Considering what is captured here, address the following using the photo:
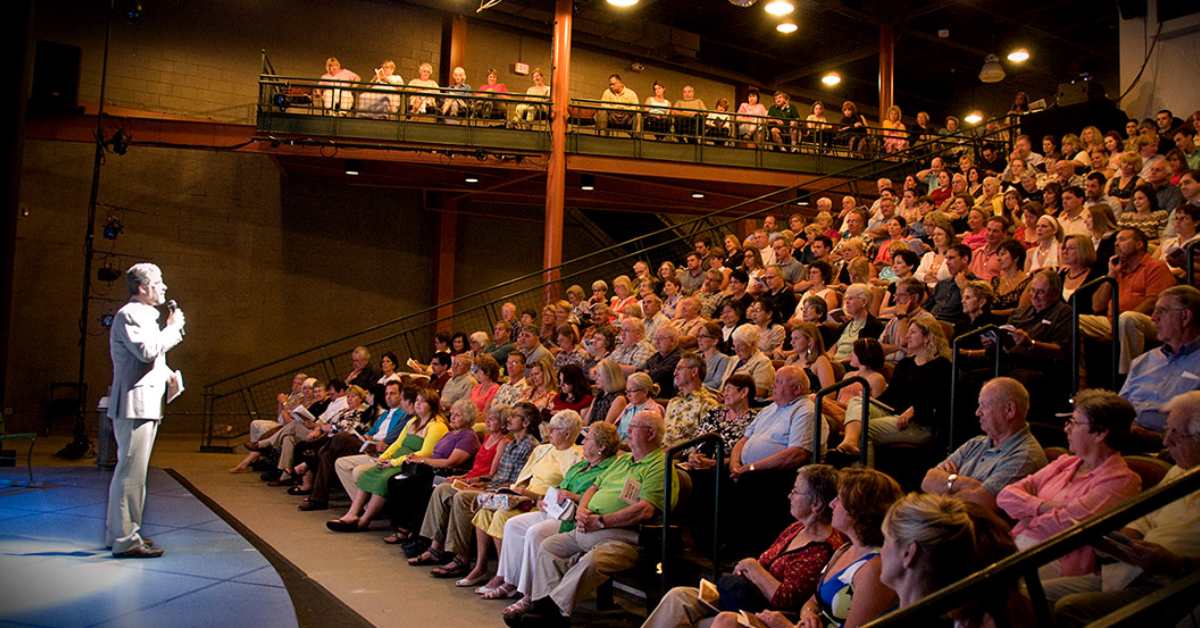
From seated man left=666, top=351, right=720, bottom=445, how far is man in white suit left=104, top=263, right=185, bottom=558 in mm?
2682

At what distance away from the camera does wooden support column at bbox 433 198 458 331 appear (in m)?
14.5

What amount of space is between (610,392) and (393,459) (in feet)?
5.85

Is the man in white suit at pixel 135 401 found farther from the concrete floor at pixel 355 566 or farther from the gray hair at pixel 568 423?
the gray hair at pixel 568 423

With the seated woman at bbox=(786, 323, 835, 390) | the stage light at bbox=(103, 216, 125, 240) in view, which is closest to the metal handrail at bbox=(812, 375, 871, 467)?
the seated woman at bbox=(786, 323, 835, 390)

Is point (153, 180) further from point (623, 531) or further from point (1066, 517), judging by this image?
point (1066, 517)

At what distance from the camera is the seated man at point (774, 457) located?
14.4ft

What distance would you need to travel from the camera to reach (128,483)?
15.5ft

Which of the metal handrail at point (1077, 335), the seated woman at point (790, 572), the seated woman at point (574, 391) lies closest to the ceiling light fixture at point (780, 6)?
the seated woman at point (574, 391)

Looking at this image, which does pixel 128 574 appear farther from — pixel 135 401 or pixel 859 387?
pixel 859 387

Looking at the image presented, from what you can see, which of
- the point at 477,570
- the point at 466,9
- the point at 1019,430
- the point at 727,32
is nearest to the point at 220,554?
the point at 477,570

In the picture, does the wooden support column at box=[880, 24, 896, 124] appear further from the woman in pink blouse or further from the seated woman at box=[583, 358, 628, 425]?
the woman in pink blouse

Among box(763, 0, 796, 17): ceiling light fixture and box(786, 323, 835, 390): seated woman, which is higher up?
box(763, 0, 796, 17): ceiling light fixture

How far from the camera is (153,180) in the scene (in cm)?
1296

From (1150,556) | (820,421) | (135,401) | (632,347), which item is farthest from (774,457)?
(135,401)
